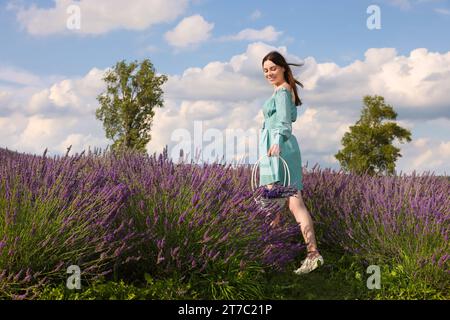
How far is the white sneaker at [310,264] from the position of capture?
473cm

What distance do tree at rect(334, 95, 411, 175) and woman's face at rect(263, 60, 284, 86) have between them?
21356 millimetres

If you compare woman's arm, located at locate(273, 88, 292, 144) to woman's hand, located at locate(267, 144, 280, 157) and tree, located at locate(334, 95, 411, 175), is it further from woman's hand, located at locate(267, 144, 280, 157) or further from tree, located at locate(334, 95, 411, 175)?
tree, located at locate(334, 95, 411, 175)

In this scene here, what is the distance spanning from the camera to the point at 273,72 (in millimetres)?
5152

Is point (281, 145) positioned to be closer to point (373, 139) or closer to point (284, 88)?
point (284, 88)

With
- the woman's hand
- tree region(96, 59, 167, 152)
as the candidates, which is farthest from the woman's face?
tree region(96, 59, 167, 152)

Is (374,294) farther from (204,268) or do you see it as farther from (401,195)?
(204,268)

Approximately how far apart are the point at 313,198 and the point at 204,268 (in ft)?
6.91

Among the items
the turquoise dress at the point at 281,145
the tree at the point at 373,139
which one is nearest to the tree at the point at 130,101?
the tree at the point at 373,139

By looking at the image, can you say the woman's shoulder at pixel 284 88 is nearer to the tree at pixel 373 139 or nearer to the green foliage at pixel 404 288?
the green foliage at pixel 404 288

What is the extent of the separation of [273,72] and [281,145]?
0.75 meters

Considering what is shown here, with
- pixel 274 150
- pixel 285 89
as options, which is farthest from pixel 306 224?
pixel 285 89
